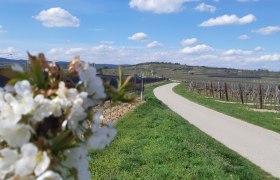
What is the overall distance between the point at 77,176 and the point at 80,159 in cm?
8

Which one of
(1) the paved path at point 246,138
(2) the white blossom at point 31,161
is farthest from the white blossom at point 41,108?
(1) the paved path at point 246,138

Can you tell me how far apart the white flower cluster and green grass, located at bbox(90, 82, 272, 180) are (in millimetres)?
8381

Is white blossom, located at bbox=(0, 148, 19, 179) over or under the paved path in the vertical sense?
A: over

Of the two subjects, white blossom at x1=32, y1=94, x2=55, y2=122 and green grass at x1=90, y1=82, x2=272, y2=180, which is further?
green grass at x1=90, y1=82, x2=272, y2=180

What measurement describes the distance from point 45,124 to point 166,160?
10.3 meters

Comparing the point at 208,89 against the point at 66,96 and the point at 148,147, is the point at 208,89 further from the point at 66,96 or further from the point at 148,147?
the point at 66,96

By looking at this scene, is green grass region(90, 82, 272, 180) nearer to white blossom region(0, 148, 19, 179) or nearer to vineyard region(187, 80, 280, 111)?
white blossom region(0, 148, 19, 179)

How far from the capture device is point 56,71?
90.1 inches

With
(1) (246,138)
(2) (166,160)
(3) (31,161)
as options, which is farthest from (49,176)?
(1) (246,138)

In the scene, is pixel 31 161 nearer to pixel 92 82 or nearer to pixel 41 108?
pixel 41 108

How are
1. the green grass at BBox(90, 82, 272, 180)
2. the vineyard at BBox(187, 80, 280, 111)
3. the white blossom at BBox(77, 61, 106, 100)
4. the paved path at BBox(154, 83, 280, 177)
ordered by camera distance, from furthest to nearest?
the vineyard at BBox(187, 80, 280, 111) → the paved path at BBox(154, 83, 280, 177) → the green grass at BBox(90, 82, 272, 180) → the white blossom at BBox(77, 61, 106, 100)

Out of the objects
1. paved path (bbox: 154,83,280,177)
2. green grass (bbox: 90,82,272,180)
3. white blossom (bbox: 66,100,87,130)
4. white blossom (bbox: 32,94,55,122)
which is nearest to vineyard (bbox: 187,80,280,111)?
paved path (bbox: 154,83,280,177)

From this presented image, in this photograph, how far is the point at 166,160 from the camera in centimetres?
1234

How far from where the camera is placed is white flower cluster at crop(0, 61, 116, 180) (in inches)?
79.8
